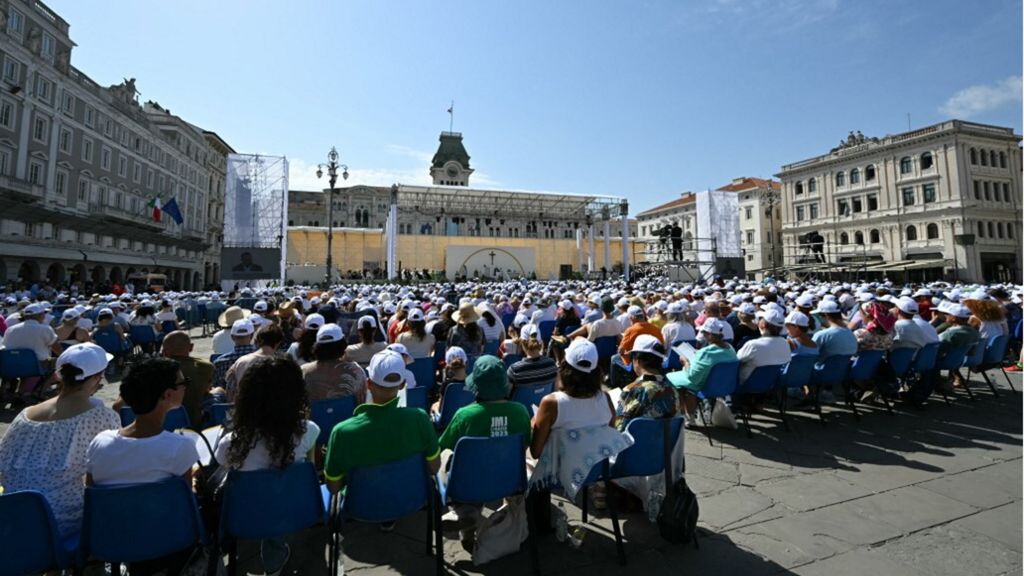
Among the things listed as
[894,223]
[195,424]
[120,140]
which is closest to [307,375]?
[195,424]

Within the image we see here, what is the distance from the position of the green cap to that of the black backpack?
3.54ft

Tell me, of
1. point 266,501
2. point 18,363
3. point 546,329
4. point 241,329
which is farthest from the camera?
point 546,329

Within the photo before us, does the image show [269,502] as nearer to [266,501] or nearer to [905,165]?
[266,501]

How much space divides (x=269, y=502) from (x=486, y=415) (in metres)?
1.20

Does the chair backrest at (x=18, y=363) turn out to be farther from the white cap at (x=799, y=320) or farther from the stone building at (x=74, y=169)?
the stone building at (x=74, y=169)

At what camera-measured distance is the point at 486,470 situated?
2.63 metres

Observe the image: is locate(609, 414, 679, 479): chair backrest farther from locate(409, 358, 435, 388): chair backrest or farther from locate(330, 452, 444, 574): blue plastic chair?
locate(409, 358, 435, 388): chair backrest

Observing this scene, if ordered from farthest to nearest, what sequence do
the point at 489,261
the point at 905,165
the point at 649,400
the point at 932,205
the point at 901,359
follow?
1. the point at 489,261
2. the point at 905,165
3. the point at 932,205
4. the point at 901,359
5. the point at 649,400

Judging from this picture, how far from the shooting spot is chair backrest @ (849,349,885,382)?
5.47 metres

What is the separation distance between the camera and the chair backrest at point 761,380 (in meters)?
4.89

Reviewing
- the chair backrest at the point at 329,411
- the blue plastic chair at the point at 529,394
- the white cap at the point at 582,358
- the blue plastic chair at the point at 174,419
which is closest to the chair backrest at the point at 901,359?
the blue plastic chair at the point at 529,394

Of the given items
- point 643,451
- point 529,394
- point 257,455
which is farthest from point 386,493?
point 529,394

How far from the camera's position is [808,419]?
5.54 meters

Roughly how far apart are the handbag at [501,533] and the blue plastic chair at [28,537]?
1953 millimetres
